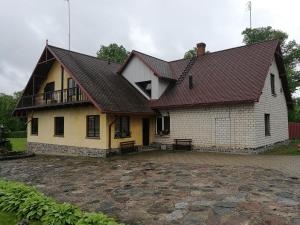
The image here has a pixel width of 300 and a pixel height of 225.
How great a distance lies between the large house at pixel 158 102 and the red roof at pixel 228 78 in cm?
6

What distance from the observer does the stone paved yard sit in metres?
5.70

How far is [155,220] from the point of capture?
5508 millimetres

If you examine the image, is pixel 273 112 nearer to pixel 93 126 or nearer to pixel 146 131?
pixel 146 131

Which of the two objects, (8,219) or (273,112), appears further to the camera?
(273,112)

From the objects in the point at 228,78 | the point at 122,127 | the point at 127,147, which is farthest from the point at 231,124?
the point at 122,127

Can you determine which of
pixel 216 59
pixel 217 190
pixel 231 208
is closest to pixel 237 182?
pixel 217 190

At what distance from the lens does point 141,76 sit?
19797 mm

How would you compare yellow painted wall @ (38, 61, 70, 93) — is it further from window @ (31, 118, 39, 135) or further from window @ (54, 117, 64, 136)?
window @ (31, 118, 39, 135)

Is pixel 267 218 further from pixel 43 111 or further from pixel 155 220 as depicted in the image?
pixel 43 111

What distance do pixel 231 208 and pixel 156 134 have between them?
503 inches

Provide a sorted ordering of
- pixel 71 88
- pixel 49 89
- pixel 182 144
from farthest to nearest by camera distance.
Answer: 1. pixel 49 89
2. pixel 182 144
3. pixel 71 88

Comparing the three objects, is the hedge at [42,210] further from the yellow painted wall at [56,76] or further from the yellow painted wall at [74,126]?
the yellow painted wall at [56,76]

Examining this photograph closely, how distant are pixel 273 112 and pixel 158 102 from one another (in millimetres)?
7625

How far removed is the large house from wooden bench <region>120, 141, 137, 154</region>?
31 centimetres
